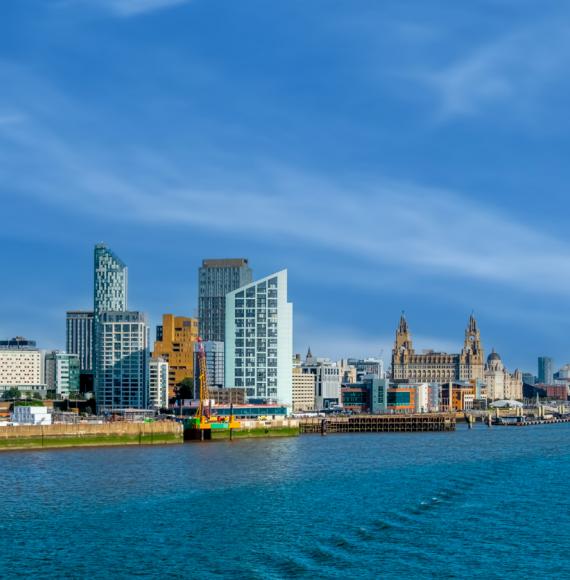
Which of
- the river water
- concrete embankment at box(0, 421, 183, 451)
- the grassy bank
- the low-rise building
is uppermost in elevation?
the low-rise building

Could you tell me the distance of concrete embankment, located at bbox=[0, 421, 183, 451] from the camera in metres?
120

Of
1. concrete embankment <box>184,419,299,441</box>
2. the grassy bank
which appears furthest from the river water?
the grassy bank

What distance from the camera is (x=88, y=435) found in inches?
5054

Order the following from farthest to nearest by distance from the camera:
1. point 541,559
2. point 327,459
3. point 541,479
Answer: point 327,459 < point 541,479 < point 541,559

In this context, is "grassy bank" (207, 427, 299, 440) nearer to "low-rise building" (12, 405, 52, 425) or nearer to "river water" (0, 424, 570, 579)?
"low-rise building" (12, 405, 52, 425)

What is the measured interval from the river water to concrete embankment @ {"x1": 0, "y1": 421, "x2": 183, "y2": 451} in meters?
10.5

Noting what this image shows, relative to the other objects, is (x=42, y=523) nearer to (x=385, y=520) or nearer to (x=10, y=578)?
(x=10, y=578)

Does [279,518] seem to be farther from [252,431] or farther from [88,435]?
[252,431]

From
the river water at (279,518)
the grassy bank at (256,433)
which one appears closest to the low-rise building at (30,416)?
the grassy bank at (256,433)

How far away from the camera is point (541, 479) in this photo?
3602 inches

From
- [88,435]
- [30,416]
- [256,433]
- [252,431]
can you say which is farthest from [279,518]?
[256,433]

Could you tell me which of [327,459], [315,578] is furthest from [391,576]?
[327,459]

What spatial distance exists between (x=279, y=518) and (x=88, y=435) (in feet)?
223

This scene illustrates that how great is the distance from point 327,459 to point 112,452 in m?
23.5
